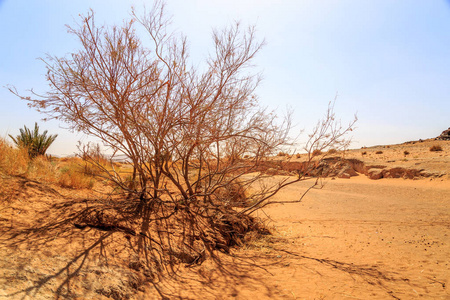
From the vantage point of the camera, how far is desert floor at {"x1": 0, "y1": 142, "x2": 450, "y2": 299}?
3.60m

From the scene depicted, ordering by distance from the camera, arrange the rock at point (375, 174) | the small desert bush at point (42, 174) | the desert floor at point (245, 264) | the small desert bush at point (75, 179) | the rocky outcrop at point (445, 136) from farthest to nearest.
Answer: the rocky outcrop at point (445, 136), the rock at point (375, 174), the small desert bush at point (75, 179), the small desert bush at point (42, 174), the desert floor at point (245, 264)

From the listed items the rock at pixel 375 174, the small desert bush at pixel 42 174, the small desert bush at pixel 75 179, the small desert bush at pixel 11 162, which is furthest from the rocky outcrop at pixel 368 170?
the small desert bush at pixel 11 162

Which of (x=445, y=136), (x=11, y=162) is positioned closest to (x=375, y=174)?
(x=11, y=162)

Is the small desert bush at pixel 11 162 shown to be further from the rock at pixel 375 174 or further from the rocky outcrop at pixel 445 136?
the rocky outcrop at pixel 445 136

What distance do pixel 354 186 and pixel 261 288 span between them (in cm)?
1551

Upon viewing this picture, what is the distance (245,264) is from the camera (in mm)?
5629

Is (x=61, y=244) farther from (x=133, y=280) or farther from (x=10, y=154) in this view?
(x=10, y=154)

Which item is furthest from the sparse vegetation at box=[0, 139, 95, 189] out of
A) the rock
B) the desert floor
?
the rock

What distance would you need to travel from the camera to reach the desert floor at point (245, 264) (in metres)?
3.60

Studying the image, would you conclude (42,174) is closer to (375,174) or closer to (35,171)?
(35,171)

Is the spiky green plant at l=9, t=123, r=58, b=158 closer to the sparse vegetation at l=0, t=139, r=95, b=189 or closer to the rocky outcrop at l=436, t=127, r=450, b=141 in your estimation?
the sparse vegetation at l=0, t=139, r=95, b=189

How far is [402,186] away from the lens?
16.3m

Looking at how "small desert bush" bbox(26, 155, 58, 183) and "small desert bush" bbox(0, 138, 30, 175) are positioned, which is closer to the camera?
"small desert bush" bbox(0, 138, 30, 175)

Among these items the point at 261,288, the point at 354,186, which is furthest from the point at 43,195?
Result: the point at 354,186
